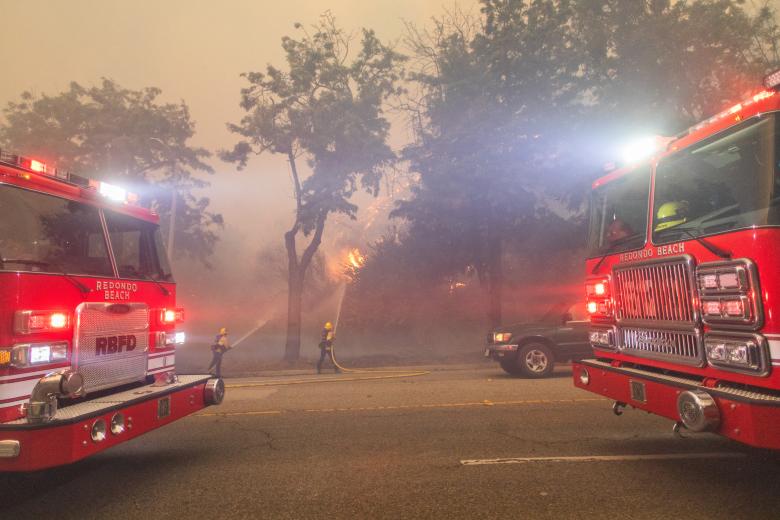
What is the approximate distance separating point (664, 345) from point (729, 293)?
90 cm

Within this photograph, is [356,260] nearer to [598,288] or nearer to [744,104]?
[598,288]

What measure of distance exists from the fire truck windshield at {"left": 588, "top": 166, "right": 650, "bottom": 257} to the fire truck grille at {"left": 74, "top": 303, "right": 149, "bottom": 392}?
480cm

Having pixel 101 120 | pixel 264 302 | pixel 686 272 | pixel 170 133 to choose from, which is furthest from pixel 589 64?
pixel 264 302

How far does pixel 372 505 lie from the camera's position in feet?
12.0

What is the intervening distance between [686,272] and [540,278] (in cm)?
1965

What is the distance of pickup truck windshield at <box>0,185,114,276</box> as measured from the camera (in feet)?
11.8

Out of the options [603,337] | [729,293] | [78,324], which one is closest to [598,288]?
[603,337]

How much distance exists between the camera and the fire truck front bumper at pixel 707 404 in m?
2.91

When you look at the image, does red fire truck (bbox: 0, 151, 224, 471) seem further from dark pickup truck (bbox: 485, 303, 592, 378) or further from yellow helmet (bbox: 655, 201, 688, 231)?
dark pickup truck (bbox: 485, 303, 592, 378)

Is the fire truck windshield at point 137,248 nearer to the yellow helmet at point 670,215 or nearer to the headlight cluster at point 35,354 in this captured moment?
the headlight cluster at point 35,354

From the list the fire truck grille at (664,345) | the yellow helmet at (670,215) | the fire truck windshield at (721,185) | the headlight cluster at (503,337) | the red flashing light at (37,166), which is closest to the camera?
the fire truck windshield at (721,185)

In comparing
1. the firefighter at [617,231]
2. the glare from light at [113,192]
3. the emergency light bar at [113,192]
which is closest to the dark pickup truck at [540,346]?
the firefighter at [617,231]

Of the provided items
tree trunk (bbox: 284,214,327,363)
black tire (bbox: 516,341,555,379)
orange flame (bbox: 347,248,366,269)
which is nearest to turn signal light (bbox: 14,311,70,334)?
black tire (bbox: 516,341,555,379)

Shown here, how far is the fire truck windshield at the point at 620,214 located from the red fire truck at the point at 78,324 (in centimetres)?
443
